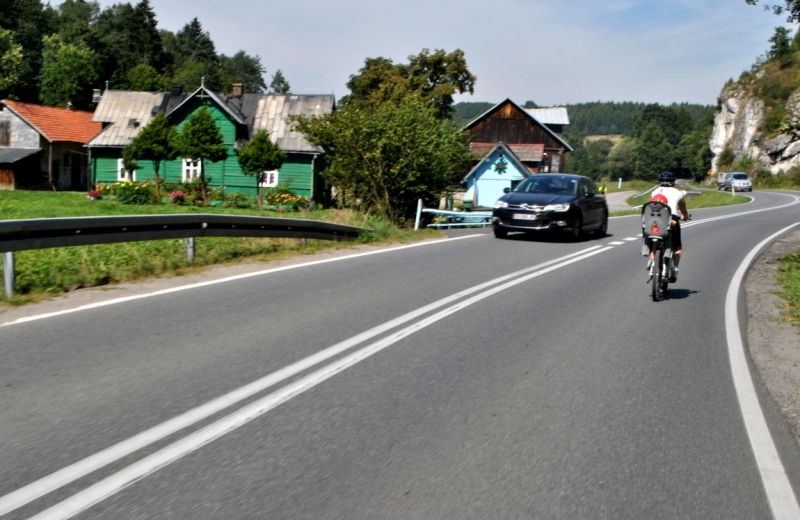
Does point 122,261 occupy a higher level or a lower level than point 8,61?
lower

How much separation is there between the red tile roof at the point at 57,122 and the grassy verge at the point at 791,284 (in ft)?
176

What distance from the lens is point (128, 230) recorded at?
11312mm

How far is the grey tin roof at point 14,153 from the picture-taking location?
57.3 metres

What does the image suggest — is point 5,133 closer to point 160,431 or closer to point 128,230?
point 128,230

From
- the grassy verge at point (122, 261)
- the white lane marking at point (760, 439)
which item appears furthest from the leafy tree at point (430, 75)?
the white lane marking at point (760, 439)

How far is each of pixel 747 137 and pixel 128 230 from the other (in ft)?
319

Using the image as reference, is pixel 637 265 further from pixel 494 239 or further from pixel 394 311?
pixel 394 311

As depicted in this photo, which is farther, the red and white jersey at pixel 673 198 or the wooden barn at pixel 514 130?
the wooden barn at pixel 514 130

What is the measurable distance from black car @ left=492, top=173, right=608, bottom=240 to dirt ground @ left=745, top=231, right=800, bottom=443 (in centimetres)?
490

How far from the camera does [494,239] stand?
19.4m

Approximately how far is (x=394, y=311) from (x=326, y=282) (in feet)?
7.29

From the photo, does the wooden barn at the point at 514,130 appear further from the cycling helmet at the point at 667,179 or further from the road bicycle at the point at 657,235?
the road bicycle at the point at 657,235

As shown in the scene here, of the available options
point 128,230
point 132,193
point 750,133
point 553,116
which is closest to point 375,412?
point 128,230

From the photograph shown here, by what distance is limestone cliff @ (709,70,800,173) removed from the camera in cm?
8788
